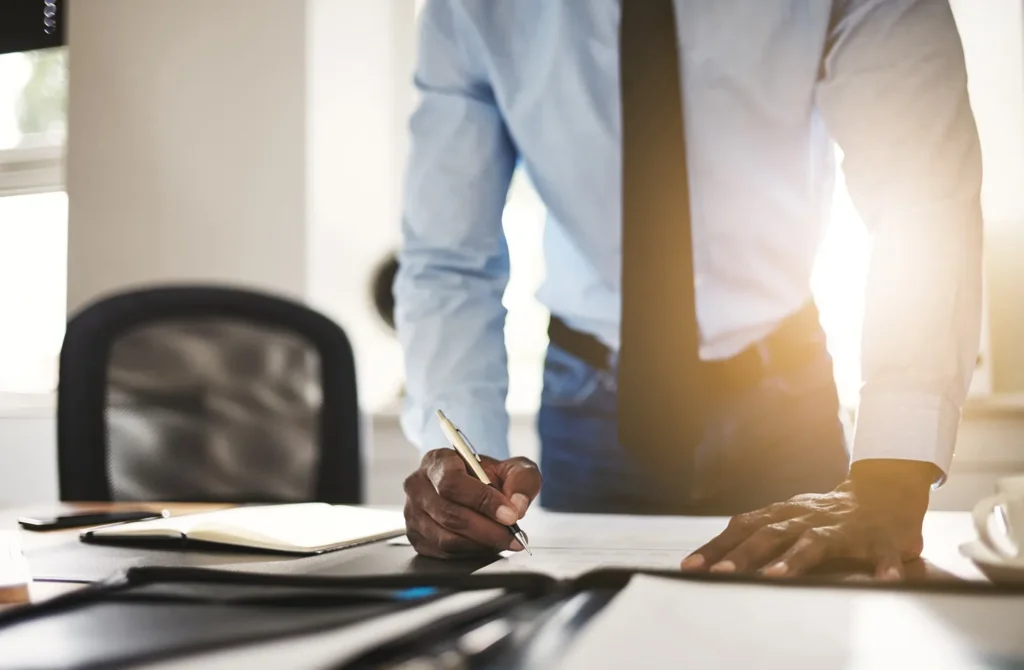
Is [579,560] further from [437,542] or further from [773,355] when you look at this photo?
[773,355]

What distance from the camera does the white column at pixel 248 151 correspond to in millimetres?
1877

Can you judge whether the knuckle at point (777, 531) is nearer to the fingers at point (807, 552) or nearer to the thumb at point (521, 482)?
the fingers at point (807, 552)

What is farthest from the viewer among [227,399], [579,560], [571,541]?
[227,399]

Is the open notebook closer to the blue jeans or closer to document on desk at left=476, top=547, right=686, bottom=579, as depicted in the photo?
document on desk at left=476, top=547, right=686, bottom=579

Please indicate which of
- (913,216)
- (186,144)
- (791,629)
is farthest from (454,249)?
(186,144)

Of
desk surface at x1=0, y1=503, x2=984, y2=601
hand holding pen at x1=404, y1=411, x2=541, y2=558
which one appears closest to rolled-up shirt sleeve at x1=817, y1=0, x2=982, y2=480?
desk surface at x1=0, y1=503, x2=984, y2=601

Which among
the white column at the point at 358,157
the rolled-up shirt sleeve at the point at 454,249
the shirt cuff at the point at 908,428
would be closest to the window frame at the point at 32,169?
the white column at the point at 358,157

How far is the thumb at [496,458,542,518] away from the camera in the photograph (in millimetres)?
613

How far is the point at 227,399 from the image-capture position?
48.1 inches

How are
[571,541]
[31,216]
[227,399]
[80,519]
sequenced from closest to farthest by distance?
[571,541], [80,519], [227,399], [31,216]

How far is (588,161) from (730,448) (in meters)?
0.39

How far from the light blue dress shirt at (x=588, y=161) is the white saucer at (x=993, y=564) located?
1.67 feet

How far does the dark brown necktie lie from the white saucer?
1.54ft

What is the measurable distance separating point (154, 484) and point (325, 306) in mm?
721
